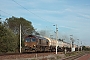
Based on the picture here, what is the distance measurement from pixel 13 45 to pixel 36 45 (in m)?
16.6

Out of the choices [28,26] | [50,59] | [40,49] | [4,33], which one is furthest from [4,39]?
[28,26]

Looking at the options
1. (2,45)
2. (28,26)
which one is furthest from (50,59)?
(28,26)

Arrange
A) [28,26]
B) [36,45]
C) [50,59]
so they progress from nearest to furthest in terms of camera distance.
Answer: [50,59]
[36,45]
[28,26]

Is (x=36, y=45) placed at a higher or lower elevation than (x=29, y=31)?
lower

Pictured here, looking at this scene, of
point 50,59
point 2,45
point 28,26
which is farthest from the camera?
point 28,26

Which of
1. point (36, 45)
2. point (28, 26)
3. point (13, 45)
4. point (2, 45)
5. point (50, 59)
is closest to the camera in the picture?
point (50, 59)

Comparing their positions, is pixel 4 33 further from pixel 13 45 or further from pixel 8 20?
pixel 8 20

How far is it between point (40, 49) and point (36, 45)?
3.42 metres

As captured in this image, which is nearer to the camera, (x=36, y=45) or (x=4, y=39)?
(x=36, y=45)

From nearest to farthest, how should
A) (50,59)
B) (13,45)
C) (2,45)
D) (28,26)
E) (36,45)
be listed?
(50,59), (36,45), (2,45), (13,45), (28,26)

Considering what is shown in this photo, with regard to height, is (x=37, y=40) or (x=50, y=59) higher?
(x=37, y=40)

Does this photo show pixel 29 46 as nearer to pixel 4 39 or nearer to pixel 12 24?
pixel 4 39

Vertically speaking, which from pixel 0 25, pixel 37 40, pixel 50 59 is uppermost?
pixel 0 25

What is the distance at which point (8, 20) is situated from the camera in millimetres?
105000
